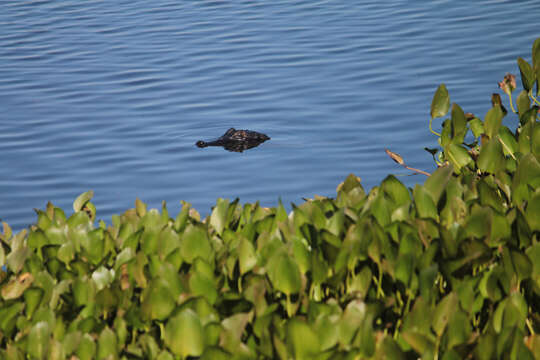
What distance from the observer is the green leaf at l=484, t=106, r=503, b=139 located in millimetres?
3938

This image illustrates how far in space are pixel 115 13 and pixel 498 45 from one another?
802cm

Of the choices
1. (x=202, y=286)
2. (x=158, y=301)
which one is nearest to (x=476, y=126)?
(x=202, y=286)

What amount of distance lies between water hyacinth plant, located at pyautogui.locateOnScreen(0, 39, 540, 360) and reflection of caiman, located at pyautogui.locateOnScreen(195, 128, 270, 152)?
4.63 metres

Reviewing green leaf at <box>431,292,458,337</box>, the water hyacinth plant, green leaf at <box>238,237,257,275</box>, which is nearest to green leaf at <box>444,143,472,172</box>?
the water hyacinth plant

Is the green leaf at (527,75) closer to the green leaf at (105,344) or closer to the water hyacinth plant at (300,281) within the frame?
the water hyacinth plant at (300,281)

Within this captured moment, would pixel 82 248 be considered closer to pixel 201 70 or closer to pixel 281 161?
pixel 281 161

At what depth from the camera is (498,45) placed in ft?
35.8

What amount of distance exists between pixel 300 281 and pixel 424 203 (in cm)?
70

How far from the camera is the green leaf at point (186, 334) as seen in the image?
229 cm

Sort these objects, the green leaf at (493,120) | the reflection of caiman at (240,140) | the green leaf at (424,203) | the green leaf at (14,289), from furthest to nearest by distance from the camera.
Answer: the reflection of caiman at (240,140), the green leaf at (493,120), the green leaf at (424,203), the green leaf at (14,289)

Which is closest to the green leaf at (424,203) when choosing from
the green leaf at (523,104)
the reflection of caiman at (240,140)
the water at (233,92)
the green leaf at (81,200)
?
the green leaf at (523,104)

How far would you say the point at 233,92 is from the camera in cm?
1004

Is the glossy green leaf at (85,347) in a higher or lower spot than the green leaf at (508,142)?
lower

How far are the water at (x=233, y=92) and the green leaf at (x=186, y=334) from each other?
2759mm
